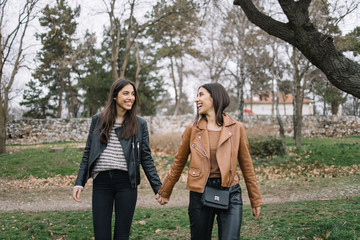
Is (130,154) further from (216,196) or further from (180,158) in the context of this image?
(216,196)

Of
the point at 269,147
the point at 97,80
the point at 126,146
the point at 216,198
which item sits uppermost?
the point at 97,80

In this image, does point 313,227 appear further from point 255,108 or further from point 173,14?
point 255,108

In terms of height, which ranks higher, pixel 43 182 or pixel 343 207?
pixel 343 207

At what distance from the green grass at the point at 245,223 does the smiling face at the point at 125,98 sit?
8.76 feet

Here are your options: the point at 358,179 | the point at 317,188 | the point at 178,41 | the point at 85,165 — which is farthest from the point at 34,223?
the point at 178,41

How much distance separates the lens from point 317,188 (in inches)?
324

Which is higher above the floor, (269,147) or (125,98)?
(125,98)

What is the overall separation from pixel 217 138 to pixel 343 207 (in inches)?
161

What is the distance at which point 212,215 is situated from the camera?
2633mm

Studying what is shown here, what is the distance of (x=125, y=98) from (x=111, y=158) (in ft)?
2.10

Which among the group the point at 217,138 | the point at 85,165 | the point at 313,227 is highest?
the point at 217,138

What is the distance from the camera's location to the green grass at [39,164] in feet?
36.0

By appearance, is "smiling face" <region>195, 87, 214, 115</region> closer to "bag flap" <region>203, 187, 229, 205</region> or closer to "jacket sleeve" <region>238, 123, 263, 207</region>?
"jacket sleeve" <region>238, 123, 263, 207</region>

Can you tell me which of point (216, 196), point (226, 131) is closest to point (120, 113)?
point (226, 131)
